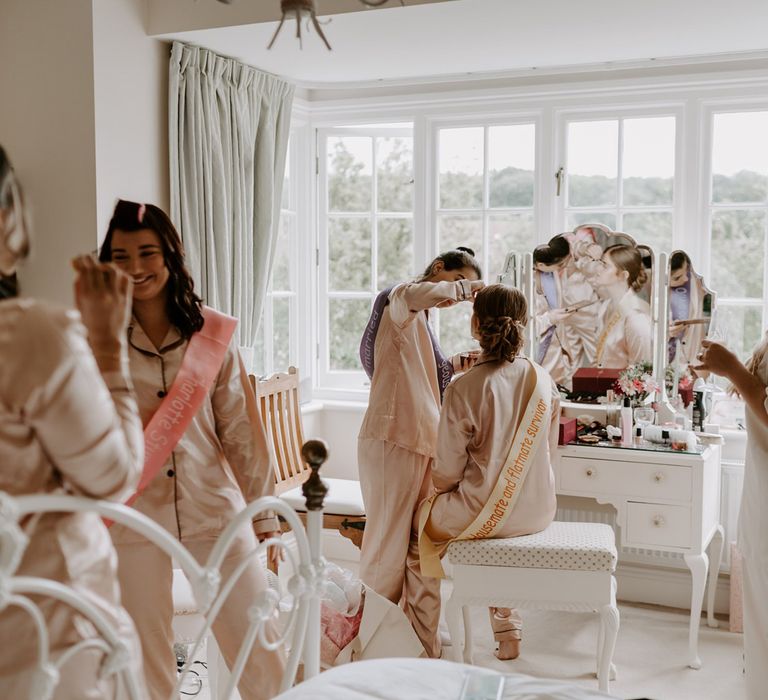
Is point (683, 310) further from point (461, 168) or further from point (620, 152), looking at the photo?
point (461, 168)

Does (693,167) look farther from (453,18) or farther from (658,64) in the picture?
(453,18)

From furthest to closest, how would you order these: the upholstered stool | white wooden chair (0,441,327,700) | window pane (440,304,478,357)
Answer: window pane (440,304,478,357) → the upholstered stool → white wooden chair (0,441,327,700)

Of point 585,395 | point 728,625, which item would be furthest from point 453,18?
point 728,625

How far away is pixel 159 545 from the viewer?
137 cm

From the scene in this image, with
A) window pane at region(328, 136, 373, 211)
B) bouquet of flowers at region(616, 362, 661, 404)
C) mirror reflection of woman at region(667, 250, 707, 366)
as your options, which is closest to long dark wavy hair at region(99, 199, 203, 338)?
bouquet of flowers at region(616, 362, 661, 404)

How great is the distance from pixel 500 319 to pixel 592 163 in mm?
1577

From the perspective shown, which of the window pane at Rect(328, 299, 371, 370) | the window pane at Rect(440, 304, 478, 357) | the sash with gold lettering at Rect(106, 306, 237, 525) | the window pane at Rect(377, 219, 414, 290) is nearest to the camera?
the sash with gold lettering at Rect(106, 306, 237, 525)

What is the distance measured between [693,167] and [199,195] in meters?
2.10

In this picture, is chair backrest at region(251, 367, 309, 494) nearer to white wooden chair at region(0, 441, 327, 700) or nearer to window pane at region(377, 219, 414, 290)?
window pane at region(377, 219, 414, 290)

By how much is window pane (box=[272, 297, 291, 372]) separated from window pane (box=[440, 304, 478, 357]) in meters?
0.79

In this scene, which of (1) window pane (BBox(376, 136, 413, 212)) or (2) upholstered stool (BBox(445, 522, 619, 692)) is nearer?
(2) upholstered stool (BBox(445, 522, 619, 692))

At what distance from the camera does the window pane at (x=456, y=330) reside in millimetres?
4320

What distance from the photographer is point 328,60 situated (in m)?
3.68

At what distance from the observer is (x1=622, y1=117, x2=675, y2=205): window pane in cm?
385
